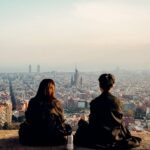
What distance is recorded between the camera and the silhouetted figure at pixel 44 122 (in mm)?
9070

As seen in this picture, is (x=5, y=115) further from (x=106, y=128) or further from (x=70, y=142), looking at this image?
(x=70, y=142)

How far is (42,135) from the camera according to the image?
9062 millimetres

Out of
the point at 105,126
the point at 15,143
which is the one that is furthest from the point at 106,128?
the point at 15,143

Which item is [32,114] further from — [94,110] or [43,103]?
[94,110]

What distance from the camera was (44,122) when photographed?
30.1 feet

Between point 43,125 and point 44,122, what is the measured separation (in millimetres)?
57

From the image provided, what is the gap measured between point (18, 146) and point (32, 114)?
624 mm

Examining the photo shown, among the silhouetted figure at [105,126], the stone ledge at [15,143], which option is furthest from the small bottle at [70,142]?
the silhouetted figure at [105,126]

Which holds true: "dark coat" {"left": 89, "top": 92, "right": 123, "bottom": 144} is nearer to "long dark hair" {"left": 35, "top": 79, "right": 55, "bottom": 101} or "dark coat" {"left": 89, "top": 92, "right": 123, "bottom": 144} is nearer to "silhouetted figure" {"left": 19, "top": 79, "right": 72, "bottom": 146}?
"silhouetted figure" {"left": 19, "top": 79, "right": 72, "bottom": 146}

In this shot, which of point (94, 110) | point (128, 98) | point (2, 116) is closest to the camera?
point (94, 110)

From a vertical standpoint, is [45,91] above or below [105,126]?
above

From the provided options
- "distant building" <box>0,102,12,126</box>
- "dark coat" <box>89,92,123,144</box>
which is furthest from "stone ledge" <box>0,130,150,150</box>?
"distant building" <box>0,102,12,126</box>

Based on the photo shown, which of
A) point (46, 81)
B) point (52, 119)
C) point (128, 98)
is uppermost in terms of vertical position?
point (46, 81)

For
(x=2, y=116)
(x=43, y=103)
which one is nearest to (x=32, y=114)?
(x=43, y=103)
